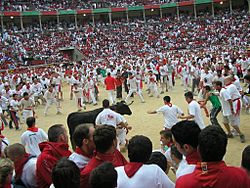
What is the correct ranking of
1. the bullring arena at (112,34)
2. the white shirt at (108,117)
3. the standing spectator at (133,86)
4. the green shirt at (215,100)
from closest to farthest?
the white shirt at (108,117)
the green shirt at (215,100)
the standing spectator at (133,86)
the bullring arena at (112,34)

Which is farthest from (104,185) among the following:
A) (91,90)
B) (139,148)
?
(91,90)

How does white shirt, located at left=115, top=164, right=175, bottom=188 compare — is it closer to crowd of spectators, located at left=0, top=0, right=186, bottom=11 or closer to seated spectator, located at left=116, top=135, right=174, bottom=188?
seated spectator, located at left=116, top=135, right=174, bottom=188

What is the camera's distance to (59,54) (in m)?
41.8

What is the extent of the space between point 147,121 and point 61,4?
150 ft

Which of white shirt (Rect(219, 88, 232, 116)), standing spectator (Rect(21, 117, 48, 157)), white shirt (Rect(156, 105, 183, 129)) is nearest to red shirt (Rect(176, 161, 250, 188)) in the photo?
standing spectator (Rect(21, 117, 48, 157))

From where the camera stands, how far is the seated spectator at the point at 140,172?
323 centimetres

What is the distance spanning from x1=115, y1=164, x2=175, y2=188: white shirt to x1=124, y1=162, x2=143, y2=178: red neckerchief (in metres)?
0.02

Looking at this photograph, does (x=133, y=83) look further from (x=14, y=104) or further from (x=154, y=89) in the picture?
(x=14, y=104)

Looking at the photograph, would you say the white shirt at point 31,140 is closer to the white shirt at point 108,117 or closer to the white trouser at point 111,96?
the white shirt at point 108,117

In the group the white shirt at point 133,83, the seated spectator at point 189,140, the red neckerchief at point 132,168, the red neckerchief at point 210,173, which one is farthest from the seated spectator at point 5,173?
the white shirt at point 133,83

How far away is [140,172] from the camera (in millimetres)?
3254

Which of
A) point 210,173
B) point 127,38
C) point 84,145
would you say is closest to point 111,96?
point 84,145

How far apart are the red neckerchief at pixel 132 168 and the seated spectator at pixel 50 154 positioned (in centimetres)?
119

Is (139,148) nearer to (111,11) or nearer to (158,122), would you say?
(158,122)
